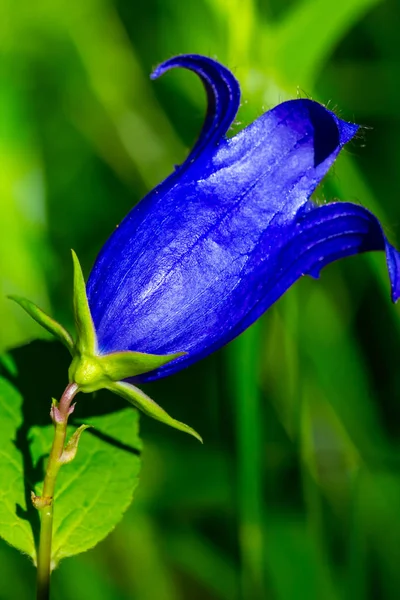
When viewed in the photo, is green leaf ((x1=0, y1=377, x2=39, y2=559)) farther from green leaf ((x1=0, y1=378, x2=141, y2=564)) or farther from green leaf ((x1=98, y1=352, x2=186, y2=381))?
green leaf ((x1=98, y1=352, x2=186, y2=381))

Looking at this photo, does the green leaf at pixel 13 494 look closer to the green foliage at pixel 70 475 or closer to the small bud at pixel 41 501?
the green foliage at pixel 70 475

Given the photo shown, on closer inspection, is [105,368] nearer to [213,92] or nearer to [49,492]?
[49,492]

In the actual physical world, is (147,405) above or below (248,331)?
below

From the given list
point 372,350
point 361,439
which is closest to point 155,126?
point 372,350

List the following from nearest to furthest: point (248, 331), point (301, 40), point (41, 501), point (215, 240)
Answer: point (41, 501)
point (215, 240)
point (248, 331)
point (301, 40)

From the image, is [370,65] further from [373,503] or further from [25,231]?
[373,503]

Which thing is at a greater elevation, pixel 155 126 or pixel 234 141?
pixel 155 126

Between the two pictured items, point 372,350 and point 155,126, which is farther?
point 155,126

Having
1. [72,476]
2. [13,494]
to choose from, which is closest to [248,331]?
[72,476]
